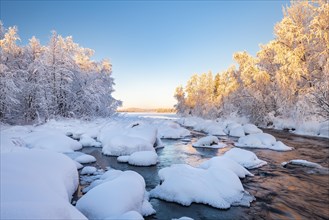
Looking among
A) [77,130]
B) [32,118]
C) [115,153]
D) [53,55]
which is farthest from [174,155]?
[53,55]

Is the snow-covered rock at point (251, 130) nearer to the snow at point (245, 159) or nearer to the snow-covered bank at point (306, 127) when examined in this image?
the snow-covered bank at point (306, 127)

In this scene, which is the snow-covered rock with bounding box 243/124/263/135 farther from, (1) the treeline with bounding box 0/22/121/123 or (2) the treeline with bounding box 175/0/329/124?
(1) the treeline with bounding box 0/22/121/123

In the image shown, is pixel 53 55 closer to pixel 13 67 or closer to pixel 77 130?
pixel 13 67

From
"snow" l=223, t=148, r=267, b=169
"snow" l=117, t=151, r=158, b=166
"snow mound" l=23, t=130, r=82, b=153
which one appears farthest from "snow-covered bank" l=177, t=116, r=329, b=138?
"snow mound" l=23, t=130, r=82, b=153

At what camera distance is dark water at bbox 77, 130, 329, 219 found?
590cm

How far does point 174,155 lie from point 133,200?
803 cm

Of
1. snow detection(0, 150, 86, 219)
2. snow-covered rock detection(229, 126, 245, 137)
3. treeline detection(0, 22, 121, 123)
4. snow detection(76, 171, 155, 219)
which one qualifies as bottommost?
snow-covered rock detection(229, 126, 245, 137)

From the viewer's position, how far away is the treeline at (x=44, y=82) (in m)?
20.6

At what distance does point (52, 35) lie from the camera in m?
24.8

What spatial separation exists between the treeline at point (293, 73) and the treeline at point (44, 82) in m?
20.2

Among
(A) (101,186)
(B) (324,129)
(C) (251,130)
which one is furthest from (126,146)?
(B) (324,129)

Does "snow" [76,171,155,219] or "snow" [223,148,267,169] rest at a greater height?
"snow" [76,171,155,219]

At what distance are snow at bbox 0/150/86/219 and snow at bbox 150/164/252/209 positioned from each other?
2.69 metres

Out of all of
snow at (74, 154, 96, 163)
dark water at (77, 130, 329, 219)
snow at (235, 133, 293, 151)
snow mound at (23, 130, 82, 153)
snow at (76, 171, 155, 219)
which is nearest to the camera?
snow at (76, 171, 155, 219)
